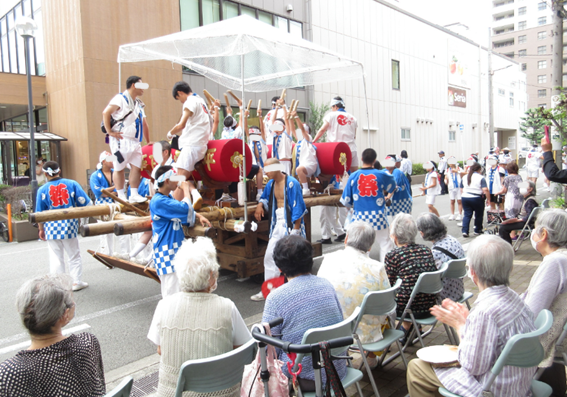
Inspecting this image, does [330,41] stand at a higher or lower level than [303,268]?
higher

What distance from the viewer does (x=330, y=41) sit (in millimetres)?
21906

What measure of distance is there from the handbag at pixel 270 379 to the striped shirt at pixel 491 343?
907 millimetres

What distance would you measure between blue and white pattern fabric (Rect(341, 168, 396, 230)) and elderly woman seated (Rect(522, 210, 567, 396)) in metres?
3.34

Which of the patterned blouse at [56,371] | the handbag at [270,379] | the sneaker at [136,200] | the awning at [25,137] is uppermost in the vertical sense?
the awning at [25,137]

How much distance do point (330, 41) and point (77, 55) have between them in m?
12.1

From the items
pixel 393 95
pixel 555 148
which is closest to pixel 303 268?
pixel 555 148

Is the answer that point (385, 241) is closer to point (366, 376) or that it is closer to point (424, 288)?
point (424, 288)

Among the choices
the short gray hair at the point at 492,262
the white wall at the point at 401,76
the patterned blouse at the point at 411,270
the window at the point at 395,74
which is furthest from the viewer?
the window at the point at 395,74

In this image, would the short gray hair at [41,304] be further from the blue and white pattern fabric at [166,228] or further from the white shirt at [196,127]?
the white shirt at [196,127]

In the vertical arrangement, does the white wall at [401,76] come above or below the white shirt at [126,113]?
above

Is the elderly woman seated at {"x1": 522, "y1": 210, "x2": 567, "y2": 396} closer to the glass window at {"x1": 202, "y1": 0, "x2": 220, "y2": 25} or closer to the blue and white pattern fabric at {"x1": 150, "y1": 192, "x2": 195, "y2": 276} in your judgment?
the blue and white pattern fabric at {"x1": 150, "y1": 192, "x2": 195, "y2": 276}

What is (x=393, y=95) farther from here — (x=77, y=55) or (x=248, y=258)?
(x=248, y=258)

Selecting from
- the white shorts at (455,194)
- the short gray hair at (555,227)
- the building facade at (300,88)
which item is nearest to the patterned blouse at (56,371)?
the short gray hair at (555,227)

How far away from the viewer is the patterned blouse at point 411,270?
12.0 ft
